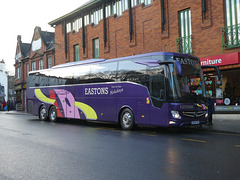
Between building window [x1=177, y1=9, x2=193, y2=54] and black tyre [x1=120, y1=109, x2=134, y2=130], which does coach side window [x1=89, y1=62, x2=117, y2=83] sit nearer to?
black tyre [x1=120, y1=109, x2=134, y2=130]

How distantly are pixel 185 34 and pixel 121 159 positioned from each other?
1402 centimetres

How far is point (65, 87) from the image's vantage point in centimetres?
1612

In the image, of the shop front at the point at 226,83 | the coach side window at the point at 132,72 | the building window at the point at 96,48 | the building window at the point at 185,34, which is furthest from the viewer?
the building window at the point at 96,48

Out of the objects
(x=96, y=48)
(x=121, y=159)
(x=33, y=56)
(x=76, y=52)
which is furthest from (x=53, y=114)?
(x=33, y=56)

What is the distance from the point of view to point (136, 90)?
11891mm

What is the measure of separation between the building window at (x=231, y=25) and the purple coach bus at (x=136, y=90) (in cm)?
542

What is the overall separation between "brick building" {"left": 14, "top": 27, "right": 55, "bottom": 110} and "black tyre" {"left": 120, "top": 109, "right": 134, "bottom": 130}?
886 inches

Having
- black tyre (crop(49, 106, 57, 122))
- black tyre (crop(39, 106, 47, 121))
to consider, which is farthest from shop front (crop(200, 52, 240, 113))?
black tyre (crop(39, 106, 47, 121))

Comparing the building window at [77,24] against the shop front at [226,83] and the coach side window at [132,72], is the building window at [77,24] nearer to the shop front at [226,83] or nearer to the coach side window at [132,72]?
the shop front at [226,83]

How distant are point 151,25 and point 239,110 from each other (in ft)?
29.6

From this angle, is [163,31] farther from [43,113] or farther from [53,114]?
[43,113]

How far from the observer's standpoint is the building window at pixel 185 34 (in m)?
18.2

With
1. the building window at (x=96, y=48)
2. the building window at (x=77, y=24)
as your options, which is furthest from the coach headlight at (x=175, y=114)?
the building window at (x=77, y=24)

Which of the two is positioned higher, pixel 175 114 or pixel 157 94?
pixel 157 94
